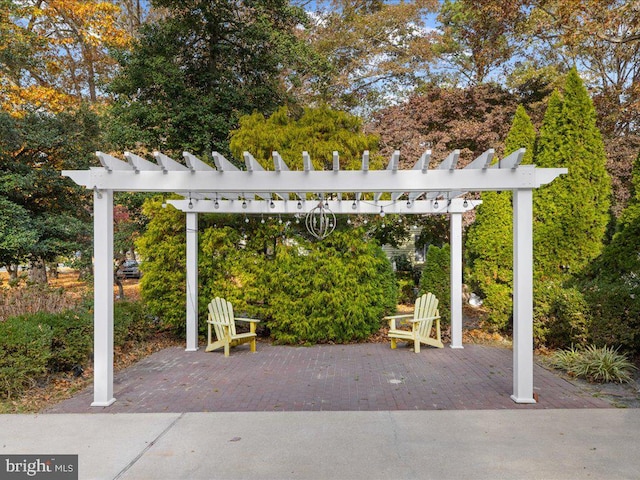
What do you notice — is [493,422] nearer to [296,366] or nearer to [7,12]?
[296,366]

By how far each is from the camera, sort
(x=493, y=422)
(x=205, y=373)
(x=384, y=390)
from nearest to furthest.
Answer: (x=493, y=422) < (x=384, y=390) < (x=205, y=373)

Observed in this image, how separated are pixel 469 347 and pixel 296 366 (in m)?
2.94

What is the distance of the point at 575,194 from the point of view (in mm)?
7422

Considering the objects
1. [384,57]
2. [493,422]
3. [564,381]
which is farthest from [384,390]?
[384,57]

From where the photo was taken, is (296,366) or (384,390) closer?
(384,390)

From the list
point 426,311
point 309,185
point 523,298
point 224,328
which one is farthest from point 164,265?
point 523,298

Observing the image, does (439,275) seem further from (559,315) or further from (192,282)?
(192,282)

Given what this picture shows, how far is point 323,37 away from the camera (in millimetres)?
15422

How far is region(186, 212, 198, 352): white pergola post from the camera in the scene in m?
6.97

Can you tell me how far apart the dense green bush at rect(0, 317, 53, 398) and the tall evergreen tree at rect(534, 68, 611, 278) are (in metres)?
7.25

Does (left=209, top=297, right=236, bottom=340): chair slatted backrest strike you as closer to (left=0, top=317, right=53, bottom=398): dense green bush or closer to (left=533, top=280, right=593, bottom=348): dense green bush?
(left=0, top=317, right=53, bottom=398): dense green bush

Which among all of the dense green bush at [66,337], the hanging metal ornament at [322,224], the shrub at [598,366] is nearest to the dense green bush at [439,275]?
the hanging metal ornament at [322,224]

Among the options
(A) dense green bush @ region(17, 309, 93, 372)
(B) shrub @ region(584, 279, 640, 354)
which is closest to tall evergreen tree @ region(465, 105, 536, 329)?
→ (B) shrub @ region(584, 279, 640, 354)

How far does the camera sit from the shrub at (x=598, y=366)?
5.02 m
